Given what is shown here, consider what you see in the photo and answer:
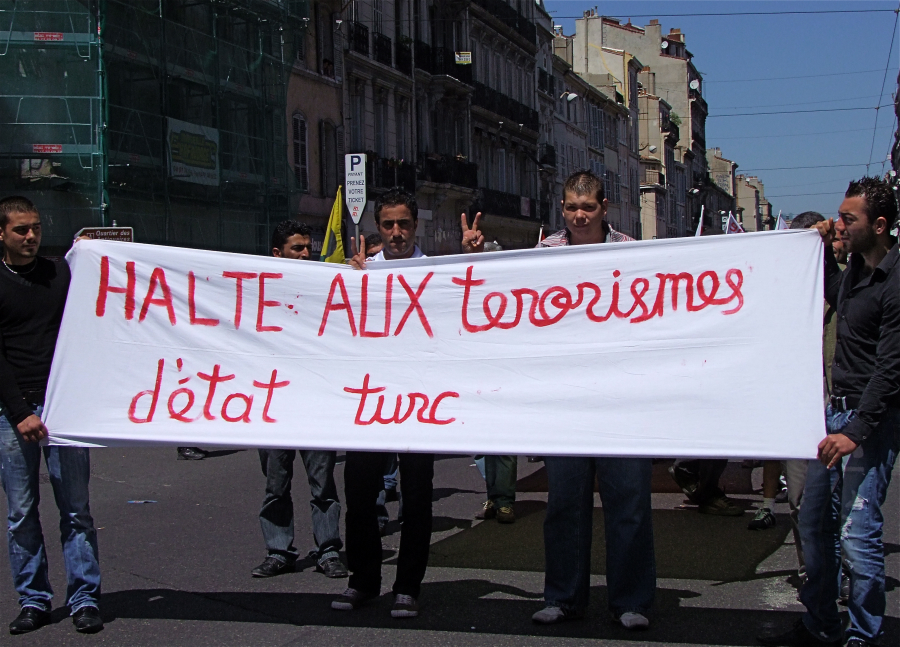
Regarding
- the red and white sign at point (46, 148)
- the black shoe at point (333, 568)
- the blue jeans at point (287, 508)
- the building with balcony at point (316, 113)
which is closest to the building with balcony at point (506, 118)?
the building with balcony at point (316, 113)

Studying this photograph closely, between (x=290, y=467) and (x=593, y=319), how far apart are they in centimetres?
202

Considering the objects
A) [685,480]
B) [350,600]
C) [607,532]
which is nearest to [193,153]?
[685,480]

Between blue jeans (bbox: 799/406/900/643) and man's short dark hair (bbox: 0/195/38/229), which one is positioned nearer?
blue jeans (bbox: 799/406/900/643)

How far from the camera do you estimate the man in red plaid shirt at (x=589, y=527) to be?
4648 millimetres

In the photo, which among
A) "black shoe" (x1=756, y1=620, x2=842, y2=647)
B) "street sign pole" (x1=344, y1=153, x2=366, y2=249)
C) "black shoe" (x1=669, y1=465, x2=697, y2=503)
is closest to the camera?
"black shoe" (x1=756, y1=620, x2=842, y2=647)

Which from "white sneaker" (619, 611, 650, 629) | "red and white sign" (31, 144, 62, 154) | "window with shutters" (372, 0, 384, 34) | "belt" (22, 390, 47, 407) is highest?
"window with shutters" (372, 0, 384, 34)

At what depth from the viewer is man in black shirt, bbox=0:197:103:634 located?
4.77 metres

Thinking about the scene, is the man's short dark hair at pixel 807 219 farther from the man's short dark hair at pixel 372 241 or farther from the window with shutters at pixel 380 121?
the window with shutters at pixel 380 121

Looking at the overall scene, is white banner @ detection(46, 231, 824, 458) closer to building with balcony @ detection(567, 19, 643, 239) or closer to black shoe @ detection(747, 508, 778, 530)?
black shoe @ detection(747, 508, 778, 530)

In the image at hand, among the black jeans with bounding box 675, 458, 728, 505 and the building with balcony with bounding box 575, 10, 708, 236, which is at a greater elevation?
the building with balcony with bounding box 575, 10, 708, 236

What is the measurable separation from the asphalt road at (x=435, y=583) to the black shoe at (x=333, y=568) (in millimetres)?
56

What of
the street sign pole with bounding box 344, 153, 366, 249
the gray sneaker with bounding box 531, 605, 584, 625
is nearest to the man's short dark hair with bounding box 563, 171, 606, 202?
the gray sneaker with bounding box 531, 605, 584, 625

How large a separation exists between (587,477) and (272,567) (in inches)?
75.9

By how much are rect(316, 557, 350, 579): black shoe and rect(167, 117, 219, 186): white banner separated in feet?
58.1
